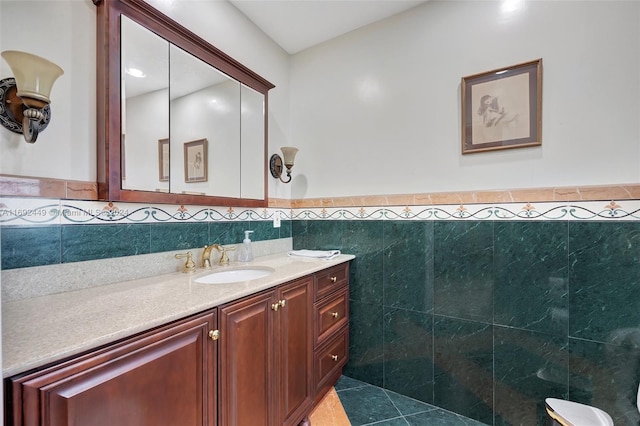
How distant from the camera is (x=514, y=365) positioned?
5.13ft

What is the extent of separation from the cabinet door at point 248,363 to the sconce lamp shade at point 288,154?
118 cm

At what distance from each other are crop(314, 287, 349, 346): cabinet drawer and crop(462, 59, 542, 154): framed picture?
1.32m

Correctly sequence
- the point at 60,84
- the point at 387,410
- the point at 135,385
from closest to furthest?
1. the point at 135,385
2. the point at 60,84
3. the point at 387,410

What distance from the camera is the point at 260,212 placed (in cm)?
210

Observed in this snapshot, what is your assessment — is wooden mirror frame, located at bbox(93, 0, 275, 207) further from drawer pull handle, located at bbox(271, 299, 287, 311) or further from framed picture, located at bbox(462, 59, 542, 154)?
framed picture, located at bbox(462, 59, 542, 154)

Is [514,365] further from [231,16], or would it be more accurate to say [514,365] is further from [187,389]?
[231,16]

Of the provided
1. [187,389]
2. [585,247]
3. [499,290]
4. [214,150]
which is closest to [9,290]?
[187,389]

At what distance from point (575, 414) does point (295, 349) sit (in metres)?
1.43

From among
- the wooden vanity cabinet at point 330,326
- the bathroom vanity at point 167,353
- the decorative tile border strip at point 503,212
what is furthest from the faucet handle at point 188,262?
the decorative tile border strip at point 503,212

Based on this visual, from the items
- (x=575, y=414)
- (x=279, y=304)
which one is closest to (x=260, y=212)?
(x=279, y=304)

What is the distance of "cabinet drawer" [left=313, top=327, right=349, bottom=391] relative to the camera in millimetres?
1699

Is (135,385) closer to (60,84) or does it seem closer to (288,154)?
(60,84)

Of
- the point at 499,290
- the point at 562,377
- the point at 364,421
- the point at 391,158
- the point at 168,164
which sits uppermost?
the point at 391,158

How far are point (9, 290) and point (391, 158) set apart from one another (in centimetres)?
206
